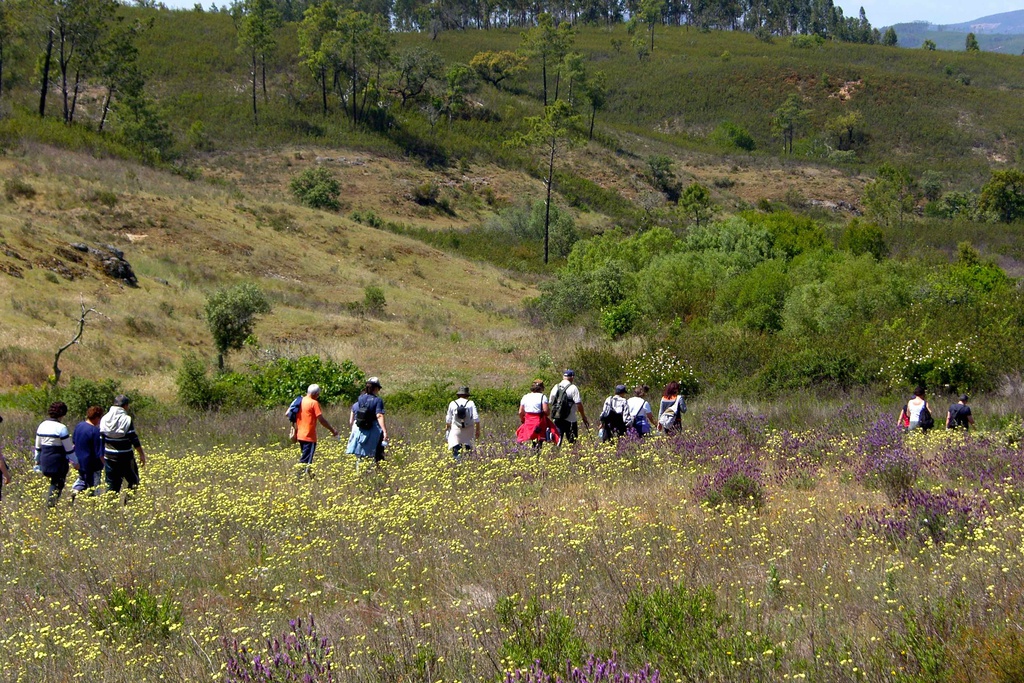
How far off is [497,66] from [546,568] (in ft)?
305

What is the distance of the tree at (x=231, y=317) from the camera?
76.7 feet

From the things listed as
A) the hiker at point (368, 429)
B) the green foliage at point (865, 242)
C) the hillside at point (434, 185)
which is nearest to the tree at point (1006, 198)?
the hillside at point (434, 185)

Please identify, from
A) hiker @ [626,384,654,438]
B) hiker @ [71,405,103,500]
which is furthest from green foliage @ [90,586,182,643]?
hiker @ [626,384,654,438]

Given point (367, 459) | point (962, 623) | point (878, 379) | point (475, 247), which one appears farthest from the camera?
point (475, 247)

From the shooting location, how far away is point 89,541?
747 cm

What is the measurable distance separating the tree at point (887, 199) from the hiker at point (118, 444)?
6763 cm

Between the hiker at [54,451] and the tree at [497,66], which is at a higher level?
the tree at [497,66]

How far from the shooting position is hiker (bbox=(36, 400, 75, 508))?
372 inches

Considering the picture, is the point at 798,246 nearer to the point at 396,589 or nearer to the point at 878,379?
the point at 878,379

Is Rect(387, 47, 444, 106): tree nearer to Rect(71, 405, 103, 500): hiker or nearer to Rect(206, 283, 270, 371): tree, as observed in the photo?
Rect(206, 283, 270, 371): tree

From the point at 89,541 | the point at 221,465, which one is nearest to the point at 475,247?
the point at 221,465

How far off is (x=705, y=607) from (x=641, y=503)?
341cm

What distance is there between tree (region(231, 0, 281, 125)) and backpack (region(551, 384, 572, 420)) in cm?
6160

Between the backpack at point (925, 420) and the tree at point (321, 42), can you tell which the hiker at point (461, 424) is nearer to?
the backpack at point (925, 420)
